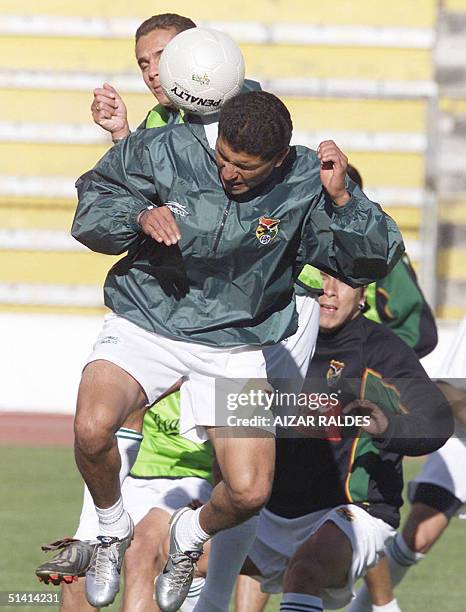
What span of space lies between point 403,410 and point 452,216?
27.5 feet

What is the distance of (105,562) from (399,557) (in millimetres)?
1954

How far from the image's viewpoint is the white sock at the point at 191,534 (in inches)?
210

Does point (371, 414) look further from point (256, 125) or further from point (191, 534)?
point (256, 125)

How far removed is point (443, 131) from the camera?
46.9 ft

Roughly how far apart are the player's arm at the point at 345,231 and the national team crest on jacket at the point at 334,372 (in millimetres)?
598

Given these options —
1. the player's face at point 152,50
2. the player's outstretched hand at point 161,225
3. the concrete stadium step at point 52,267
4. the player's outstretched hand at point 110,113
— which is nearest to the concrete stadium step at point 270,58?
the concrete stadium step at point 52,267

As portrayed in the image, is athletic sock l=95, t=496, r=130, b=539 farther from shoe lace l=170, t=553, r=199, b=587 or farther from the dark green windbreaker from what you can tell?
the dark green windbreaker

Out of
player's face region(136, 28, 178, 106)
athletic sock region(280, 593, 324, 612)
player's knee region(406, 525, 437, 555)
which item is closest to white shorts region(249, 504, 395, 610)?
athletic sock region(280, 593, 324, 612)

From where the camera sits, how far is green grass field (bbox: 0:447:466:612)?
695cm

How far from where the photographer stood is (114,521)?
5.35 meters

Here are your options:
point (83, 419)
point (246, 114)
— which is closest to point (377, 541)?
point (83, 419)

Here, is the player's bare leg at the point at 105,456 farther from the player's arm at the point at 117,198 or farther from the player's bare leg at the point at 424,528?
the player's bare leg at the point at 424,528

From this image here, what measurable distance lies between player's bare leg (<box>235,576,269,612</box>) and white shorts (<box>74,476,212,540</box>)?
1.61 ft

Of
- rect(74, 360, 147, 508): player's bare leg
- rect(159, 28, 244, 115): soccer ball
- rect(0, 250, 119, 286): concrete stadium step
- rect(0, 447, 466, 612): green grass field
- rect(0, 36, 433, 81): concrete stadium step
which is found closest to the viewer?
rect(74, 360, 147, 508): player's bare leg
